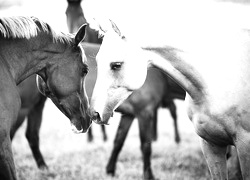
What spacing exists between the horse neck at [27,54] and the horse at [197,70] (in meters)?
0.52

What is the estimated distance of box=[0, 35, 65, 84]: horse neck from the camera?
3.61m

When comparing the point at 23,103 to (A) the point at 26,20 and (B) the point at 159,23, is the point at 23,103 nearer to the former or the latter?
(A) the point at 26,20

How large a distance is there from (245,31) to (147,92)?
98.4 inches

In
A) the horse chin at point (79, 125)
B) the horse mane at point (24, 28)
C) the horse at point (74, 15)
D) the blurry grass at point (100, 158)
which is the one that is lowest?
the blurry grass at point (100, 158)

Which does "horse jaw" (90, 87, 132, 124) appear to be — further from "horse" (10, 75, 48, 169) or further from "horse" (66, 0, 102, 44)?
"horse" (66, 0, 102, 44)

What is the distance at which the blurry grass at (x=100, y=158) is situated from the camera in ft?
18.2

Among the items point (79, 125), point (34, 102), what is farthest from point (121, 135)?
point (79, 125)

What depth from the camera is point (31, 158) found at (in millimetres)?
6699

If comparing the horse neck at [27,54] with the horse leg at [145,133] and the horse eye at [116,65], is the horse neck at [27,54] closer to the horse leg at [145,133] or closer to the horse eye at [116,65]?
the horse eye at [116,65]

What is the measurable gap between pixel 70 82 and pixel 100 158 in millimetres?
2902

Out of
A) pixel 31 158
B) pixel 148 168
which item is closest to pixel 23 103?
pixel 31 158

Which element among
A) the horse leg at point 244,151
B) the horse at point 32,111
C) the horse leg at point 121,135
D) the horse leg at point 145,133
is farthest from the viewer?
the horse leg at point 121,135

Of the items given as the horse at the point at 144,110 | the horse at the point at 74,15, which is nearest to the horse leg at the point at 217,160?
the horse at the point at 144,110

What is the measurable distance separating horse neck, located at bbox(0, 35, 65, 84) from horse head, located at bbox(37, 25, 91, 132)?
0.08 m
